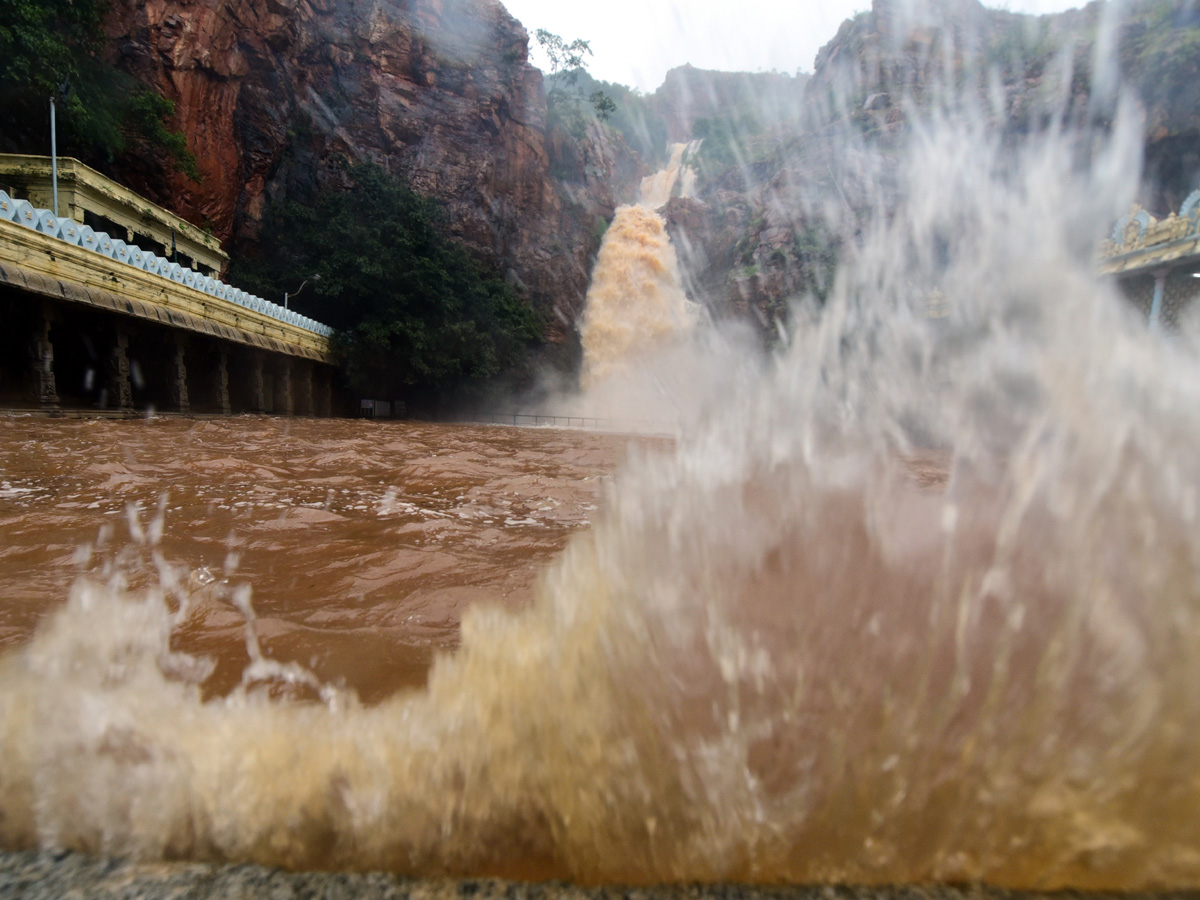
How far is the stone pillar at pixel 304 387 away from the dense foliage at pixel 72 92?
5.18m

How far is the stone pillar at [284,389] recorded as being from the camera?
14.9 m

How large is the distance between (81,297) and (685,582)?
11153mm

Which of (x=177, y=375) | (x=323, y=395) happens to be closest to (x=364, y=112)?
(x=323, y=395)

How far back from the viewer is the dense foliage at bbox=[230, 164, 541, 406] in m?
17.1

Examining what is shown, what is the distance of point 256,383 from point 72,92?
21.2ft

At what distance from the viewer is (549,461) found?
6.01 metres

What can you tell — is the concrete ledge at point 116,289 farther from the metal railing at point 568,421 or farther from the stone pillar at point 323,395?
the metal railing at point 568,421

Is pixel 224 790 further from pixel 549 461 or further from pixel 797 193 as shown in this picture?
pixel 797 193

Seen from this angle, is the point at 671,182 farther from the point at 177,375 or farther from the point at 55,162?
the point at 177,375

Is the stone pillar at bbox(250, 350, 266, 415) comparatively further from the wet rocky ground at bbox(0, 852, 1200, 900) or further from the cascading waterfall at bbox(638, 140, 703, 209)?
the cascading waterfall at bbox(638, 140, 703, 209)

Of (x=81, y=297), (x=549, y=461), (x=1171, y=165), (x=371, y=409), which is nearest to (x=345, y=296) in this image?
(x=371, y=409)

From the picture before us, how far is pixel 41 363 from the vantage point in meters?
8.72

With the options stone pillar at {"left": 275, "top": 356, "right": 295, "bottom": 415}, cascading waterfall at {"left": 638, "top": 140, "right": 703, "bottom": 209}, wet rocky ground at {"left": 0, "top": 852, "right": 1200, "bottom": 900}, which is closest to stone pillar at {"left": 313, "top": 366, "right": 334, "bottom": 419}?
stone pillar at {"left": 275, "top": 356, "right": 295, "bottom": 415}

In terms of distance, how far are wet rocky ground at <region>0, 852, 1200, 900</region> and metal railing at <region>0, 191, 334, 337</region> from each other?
10397 mm
